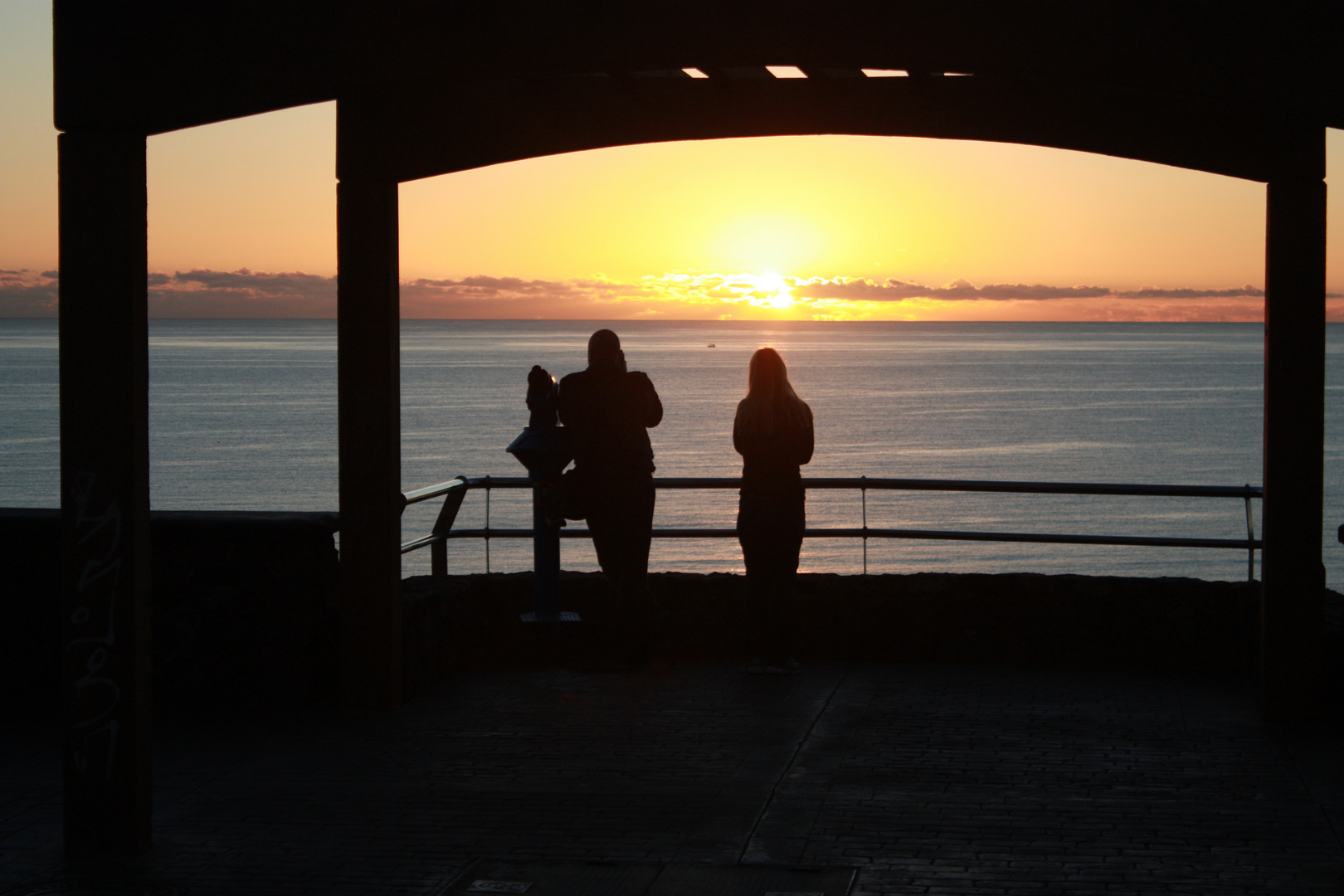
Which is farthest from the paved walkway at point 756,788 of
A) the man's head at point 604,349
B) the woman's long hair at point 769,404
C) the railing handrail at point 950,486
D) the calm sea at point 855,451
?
the calm sea at point 855,451

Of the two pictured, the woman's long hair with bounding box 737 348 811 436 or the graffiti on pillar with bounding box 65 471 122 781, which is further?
the woman's long hair with bounding box 737 348 811 436

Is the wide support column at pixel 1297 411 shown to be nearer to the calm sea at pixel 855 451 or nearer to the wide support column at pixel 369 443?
the wide support column at pixel 369 443

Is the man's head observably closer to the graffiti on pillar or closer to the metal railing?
the metal railing

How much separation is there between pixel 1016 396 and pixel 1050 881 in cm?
9520

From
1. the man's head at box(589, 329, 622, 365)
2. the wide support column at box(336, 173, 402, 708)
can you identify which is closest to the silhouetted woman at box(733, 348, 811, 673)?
the man's head at box(589, 329, 622, 365)

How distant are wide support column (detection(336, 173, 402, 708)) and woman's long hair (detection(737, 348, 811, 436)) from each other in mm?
1804

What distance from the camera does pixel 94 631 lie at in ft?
15.4

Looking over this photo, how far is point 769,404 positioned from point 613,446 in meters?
0.83

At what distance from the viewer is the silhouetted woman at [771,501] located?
7359 millimetres

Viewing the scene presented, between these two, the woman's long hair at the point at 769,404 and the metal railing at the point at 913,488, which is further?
the metal railing at the point at 913,488

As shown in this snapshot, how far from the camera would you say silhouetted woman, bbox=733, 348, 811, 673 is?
7.36m

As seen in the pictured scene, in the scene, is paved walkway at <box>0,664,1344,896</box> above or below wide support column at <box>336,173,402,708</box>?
below

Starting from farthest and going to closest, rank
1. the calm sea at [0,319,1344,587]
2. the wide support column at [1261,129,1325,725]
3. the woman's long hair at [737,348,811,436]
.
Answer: the calm sea at [0,319,1344,587], the woman's long hair at [737,348,811,436], the wide support column at [1261,129,1325,725]

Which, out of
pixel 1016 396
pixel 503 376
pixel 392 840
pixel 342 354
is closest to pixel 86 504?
pixel 392 840
